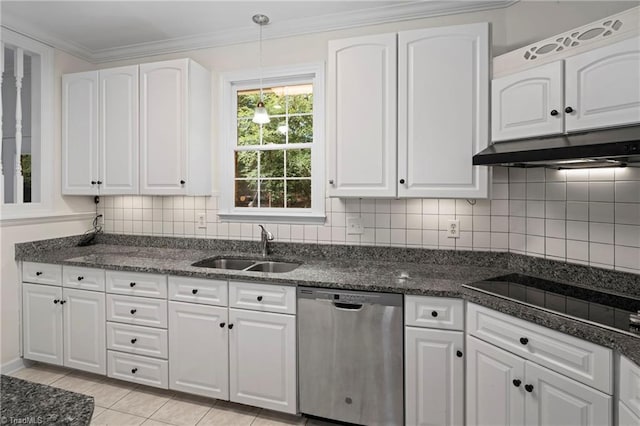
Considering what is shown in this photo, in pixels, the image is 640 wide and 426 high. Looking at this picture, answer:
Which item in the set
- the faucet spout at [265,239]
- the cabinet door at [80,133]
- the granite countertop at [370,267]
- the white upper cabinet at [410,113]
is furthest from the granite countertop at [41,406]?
the cabinet door at [80,133]

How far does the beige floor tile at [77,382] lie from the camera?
2504 mm

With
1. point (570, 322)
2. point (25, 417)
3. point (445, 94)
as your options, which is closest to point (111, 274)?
point (25, 417)

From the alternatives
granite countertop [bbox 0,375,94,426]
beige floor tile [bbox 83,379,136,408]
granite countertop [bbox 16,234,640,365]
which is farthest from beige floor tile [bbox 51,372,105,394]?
granite countertop [bbox 0,375,94,426]

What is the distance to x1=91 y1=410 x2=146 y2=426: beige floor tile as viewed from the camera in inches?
83.6

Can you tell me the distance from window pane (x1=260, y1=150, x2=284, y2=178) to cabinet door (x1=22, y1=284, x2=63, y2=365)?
1740mm

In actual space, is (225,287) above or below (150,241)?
below

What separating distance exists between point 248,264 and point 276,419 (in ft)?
3.48

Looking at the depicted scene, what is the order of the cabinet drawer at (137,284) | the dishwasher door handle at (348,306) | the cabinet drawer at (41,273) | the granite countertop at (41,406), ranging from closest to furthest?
the granite countertop at (41,406), the dishwasher door handle at (348,306), the cabinet drawer at (137,284), the cabinet drawer at (41,273)

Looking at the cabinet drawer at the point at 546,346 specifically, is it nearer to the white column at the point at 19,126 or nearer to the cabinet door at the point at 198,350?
the cabinet door at the point at 198,350

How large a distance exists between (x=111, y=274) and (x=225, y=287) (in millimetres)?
897

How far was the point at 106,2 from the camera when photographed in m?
2.36

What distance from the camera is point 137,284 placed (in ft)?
7.80

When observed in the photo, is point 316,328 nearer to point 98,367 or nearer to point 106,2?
point 98,367

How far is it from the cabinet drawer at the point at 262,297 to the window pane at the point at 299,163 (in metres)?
1.05
